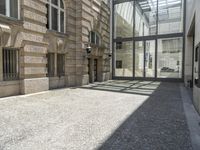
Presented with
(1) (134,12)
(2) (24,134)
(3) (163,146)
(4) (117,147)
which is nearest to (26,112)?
(2) (24,134)

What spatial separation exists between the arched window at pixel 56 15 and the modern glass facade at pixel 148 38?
24.6 ft

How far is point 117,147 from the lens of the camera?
3.10 meters

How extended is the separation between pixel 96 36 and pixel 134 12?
483 cm

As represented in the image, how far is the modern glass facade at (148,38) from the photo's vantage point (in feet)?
48.8

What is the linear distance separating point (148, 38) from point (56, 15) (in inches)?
344

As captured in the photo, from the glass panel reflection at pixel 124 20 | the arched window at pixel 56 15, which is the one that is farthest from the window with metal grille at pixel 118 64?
the arched window at pixel 56 15

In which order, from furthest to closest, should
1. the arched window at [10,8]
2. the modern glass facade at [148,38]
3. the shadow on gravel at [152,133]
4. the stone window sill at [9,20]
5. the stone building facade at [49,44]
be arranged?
the modern glass facade at [148,38] < the stone building facade at [49,44] < the arched window at [10,8] < the stone window sill at [9,20] < the shadow on gravel at [152,133]

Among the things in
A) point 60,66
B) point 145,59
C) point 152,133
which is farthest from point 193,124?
point 145,59

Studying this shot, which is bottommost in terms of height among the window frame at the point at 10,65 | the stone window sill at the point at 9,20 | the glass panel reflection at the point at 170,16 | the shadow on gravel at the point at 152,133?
the shadow on gravel at the point at 152,133

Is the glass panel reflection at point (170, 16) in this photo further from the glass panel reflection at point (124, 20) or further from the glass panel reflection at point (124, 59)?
the glass panel reflection at point (124, 59)

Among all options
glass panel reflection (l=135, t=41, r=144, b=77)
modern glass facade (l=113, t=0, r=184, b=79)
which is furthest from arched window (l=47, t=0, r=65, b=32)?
glass panel reflection (l=135, t=41, r=144, b=77)

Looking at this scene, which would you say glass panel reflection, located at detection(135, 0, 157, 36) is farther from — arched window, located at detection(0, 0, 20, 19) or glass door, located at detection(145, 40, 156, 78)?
arched window, located at detection(0, 0, 20, 19)

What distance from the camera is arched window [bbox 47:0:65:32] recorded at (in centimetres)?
964

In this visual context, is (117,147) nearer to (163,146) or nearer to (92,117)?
(163,146)
